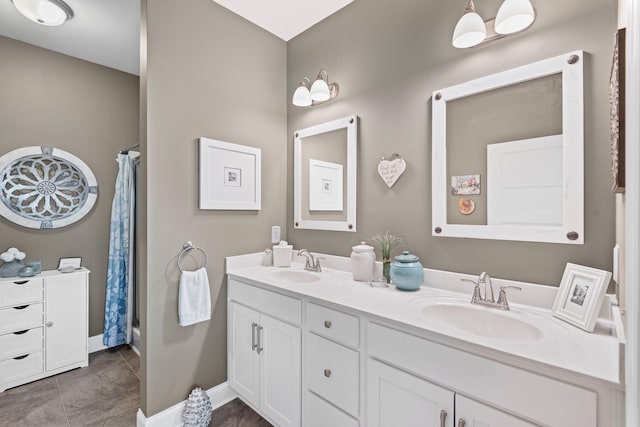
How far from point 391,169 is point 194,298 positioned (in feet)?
4.84

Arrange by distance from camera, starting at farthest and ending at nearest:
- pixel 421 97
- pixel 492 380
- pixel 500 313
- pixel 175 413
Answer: pixel 175 413
pixel 421 97
pixel 500 313
pixel 492 380

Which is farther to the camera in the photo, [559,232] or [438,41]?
[438,41]

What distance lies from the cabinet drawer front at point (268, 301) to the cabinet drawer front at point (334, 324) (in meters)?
0.10

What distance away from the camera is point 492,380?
898 millimetres

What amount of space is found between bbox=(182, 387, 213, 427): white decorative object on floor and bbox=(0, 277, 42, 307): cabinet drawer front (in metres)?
1.60

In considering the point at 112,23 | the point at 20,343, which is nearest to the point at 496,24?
the point at 112,23

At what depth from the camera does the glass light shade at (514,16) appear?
47.9 inches

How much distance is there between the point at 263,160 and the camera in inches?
89.8

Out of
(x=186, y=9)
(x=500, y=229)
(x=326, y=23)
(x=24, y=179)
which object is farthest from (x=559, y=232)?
(x=24, y=179)

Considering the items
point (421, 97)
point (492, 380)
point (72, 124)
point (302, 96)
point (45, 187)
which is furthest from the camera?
point (72, 124)

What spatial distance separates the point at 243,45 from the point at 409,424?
251 cm

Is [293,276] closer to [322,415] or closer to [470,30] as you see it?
[322,415]

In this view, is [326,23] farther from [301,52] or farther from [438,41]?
[438,41]

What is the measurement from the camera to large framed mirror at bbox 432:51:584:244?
1182 millimetres
